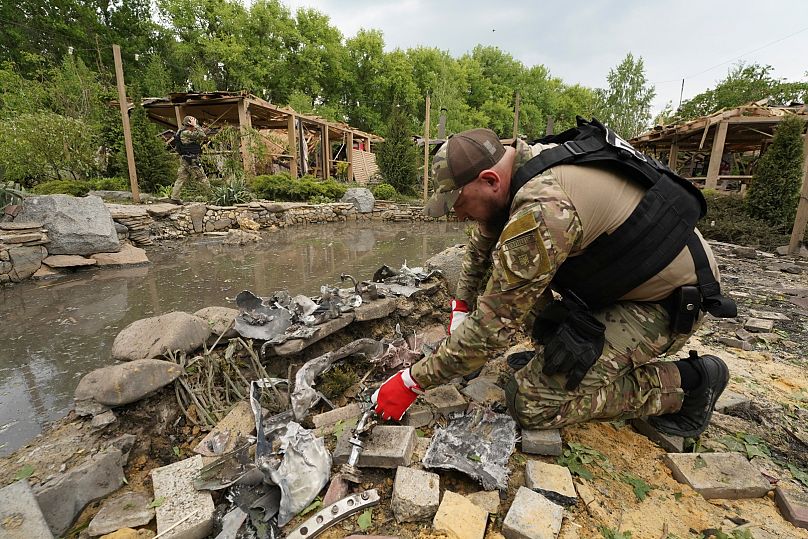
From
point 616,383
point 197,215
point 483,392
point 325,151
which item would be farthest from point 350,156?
point 616,383

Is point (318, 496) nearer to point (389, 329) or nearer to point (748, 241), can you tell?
point (389, 329)

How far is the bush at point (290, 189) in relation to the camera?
9891 mm

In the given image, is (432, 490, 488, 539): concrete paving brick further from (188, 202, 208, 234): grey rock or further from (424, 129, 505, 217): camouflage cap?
(188, 202, 208, 234): grey rock

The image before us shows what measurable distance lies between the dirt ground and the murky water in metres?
0.64

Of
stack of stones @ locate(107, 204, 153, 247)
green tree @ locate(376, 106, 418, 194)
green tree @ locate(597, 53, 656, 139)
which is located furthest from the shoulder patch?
green tree @ locate(597, 53, 656, 139)

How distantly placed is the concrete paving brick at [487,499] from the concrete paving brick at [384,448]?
0.26m

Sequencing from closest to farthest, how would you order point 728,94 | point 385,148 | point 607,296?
1. point 607,296
2. point 385,148
3. point 728,94

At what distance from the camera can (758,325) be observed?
2984 mm

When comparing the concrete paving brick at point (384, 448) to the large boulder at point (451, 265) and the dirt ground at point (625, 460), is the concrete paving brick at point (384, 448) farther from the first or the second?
the large boulder at point (451, 265)

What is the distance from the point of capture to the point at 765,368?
242 centimetres

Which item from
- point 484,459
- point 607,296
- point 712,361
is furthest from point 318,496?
point 712,361

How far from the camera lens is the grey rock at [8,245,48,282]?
4445 mm

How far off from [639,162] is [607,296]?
57 centimetres

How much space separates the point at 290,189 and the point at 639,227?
9.68 meters
